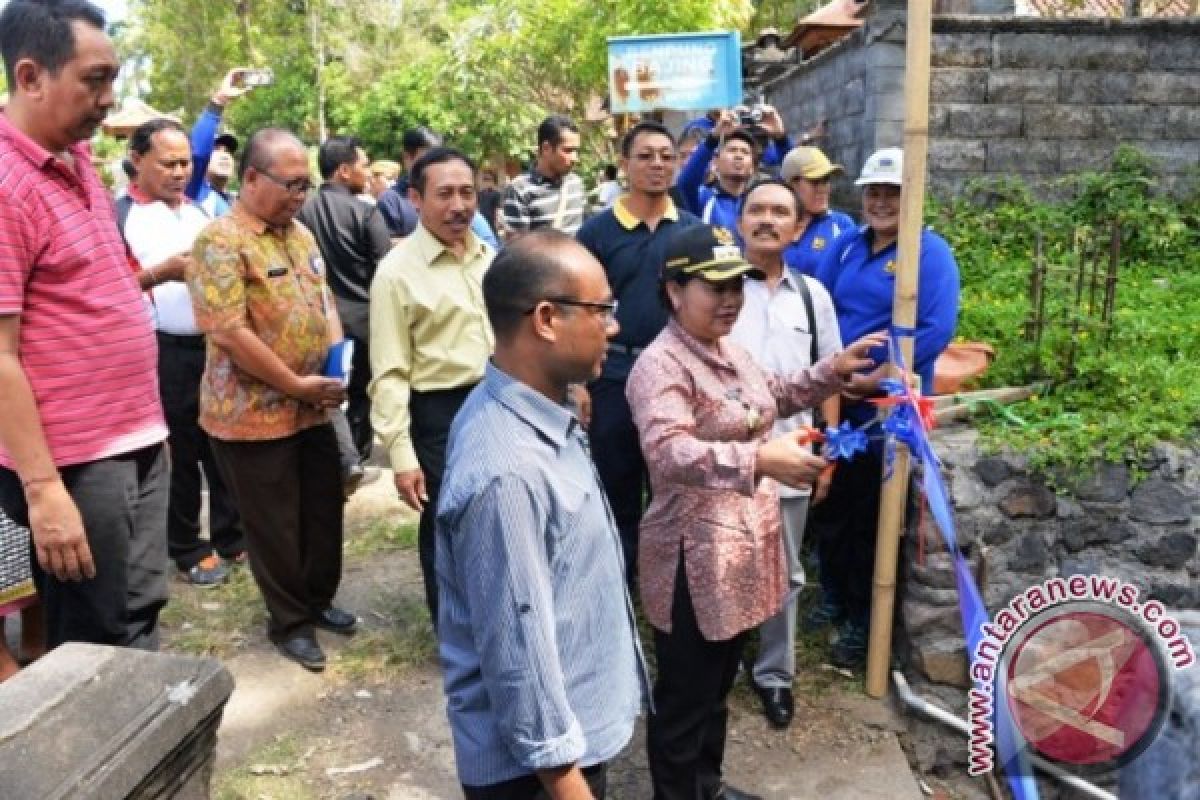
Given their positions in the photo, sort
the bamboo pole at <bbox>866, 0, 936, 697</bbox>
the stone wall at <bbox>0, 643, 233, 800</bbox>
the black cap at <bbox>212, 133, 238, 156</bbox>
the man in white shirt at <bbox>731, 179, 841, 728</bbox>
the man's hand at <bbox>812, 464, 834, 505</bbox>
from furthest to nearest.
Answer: the black cap at <bbox>212, 133, 238, 156</bbox> → the man's hand at <bbox>812, 464, 834, 505</bbox> → the man in white shirt at <bbox>731, 179, 841, 728</bbox> → the bamboo pole at <bbox>866, 0, 936, 697</bbox> → the stone wall at <bbox>0, 643, 233, 800</bbox>

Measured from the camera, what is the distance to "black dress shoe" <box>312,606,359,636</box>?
13.7ft

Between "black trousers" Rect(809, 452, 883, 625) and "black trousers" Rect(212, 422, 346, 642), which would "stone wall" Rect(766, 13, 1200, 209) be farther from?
"black trousers" Rect(212, 422, 346, 642)

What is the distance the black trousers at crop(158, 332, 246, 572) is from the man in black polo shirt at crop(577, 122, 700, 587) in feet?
5.87

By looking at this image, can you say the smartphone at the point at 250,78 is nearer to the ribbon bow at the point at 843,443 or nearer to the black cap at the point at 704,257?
the black cap at the point at 704,257

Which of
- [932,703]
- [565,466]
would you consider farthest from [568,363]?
[932,703]

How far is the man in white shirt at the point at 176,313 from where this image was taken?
4.26 meters

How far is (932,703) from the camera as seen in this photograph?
3.63m

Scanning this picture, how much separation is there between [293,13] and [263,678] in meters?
26.1

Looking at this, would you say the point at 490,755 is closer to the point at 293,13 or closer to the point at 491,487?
the point at 491,487

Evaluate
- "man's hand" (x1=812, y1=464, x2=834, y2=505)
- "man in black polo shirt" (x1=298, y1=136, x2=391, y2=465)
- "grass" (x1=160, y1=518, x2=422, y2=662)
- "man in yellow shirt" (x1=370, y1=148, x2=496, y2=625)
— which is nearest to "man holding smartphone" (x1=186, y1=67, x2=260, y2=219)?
"man in black polo shirt" (x1=298, y1=136, x2=391, y2=465)

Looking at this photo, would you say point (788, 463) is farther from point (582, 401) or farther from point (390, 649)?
point (390, 649)

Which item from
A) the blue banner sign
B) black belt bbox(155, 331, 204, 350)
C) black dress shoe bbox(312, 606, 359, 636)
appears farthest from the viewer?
the blue banner sign

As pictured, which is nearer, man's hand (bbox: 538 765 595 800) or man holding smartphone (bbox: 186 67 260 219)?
man's hand (bbox: 538 765 595 800)

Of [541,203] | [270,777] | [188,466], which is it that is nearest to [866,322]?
[541,203]
